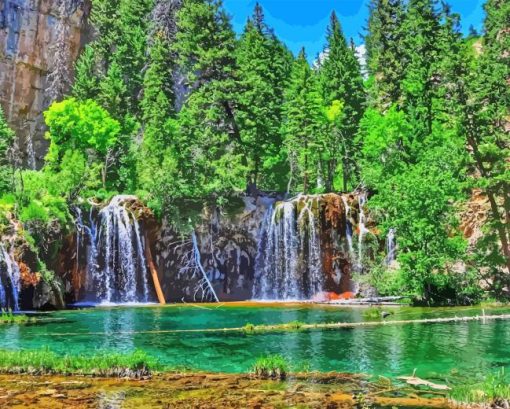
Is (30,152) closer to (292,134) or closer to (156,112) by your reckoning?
(156,112)

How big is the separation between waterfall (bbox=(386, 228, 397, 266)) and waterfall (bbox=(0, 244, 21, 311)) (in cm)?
2340

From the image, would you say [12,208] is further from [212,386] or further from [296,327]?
[212,386]

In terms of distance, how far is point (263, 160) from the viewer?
57.6m

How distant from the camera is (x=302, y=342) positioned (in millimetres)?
22094

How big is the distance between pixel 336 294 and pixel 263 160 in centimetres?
1848

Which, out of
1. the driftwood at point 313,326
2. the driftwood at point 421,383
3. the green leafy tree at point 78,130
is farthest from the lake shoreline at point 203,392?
the green leafy tree at point 78,130

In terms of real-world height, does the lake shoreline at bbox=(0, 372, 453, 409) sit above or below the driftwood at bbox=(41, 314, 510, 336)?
below

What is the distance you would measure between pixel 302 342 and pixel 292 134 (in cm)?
3107

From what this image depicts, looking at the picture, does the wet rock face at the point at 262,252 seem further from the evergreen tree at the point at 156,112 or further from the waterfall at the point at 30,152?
the waterfall at the point at 30,152

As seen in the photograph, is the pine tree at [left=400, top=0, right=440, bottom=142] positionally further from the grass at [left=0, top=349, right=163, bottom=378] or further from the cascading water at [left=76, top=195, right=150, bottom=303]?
the grass at [left=0, top=349, right=163, bottom=378]

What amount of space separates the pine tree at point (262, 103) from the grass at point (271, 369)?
3271cm

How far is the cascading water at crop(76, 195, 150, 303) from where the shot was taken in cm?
4275

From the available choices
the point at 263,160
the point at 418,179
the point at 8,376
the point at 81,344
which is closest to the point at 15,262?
the point at 81,344

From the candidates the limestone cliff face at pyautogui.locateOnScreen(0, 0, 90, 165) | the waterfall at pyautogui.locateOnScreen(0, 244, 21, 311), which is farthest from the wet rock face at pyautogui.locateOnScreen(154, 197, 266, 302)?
the limestone cliff face at pyautogui.locateOnScreen(0, 0, 90, 165)
